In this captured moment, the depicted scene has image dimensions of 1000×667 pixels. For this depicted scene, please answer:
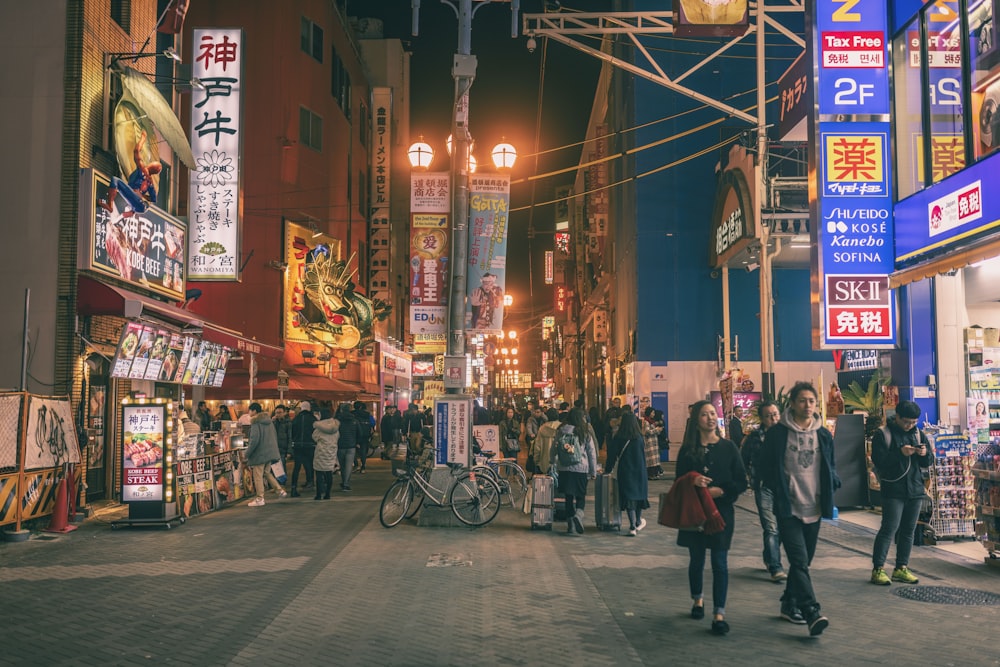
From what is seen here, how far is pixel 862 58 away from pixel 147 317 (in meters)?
13.3

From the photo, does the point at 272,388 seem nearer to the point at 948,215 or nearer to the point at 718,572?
the point at 948,215

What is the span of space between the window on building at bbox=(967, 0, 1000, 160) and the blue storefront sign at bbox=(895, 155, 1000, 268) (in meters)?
0.57

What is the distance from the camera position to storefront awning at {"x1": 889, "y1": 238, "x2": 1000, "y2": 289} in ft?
35.6

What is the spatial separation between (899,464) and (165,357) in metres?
12.9

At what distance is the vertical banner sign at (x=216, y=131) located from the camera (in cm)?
1878

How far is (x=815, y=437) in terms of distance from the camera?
734 cm

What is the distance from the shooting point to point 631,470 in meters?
12.9

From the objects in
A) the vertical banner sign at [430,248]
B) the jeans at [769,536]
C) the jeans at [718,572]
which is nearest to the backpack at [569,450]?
the vertical banner sign at [430,248]

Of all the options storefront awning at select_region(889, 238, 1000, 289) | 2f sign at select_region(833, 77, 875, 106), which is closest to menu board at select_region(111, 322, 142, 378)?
2f sign at select_region(833, 77, 875, 106)

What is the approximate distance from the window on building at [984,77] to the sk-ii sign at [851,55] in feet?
6.21

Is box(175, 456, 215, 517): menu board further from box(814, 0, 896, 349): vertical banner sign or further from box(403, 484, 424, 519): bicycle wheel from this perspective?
box(814, 0, 896, 349): vertical banner sign

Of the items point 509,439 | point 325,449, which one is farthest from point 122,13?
point 509,439

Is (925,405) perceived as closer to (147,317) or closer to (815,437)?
(815,437)

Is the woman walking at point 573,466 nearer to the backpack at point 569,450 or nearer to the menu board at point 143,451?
the backpack at point 569,450
